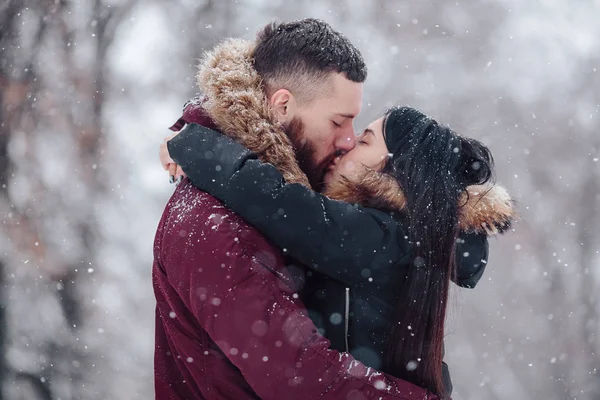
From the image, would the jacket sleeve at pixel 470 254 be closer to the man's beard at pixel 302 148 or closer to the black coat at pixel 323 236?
the black coat at pixel 323 236

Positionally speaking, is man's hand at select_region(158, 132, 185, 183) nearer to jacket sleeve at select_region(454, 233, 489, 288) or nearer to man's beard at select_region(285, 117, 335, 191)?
man's beard at select_region(285, 117, 335, 191)

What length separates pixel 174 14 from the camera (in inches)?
398

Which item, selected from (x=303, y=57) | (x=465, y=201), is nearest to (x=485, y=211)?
(x=465, y=201)

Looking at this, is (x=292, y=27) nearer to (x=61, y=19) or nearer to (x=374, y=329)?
(x=374, y=329)

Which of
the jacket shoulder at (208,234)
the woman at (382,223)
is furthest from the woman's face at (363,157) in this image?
the jacket shoulder at (208,234)

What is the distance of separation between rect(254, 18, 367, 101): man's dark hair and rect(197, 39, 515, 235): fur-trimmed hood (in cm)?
8

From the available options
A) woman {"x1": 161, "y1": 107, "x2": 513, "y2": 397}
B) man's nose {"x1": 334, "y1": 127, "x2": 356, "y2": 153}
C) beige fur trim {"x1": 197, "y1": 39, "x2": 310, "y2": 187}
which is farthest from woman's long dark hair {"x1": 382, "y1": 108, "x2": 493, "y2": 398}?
beige fur trim {"x1": 197, "y1": 39, "x2": 310, "y2": 187}

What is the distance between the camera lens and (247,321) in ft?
6.34

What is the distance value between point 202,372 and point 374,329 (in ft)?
1.96

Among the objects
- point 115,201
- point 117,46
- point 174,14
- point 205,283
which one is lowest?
point 205,283

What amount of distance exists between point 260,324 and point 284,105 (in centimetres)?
92

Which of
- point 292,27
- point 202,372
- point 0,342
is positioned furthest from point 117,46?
point 202,372

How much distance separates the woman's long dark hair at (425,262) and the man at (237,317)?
0.13 metres

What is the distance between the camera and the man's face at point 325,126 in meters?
2.53
